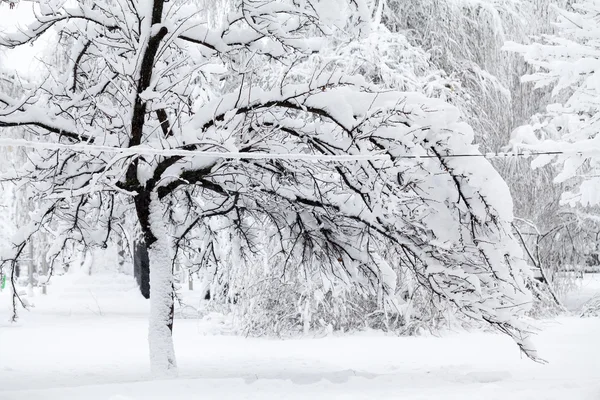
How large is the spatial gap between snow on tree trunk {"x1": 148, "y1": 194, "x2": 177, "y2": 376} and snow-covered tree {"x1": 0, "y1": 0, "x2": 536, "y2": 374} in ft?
0.04

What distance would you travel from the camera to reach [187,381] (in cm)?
578

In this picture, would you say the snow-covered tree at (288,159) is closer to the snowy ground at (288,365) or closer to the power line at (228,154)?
the power line at (228,154)

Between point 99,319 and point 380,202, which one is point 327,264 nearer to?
A: point 380,202

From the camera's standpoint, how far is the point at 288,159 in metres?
6.55

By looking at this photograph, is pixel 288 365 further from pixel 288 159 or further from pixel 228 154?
pixel 228 154

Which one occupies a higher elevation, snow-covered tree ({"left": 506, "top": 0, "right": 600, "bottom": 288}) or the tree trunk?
snow-covered tree ({"left": 506, "top": 0, "right": 600, "bottom": 288})

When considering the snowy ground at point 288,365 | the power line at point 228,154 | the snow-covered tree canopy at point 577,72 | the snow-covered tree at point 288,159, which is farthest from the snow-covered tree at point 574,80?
the snowy ground at point 288,365

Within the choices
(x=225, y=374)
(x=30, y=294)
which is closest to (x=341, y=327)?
(x=225, y=374)

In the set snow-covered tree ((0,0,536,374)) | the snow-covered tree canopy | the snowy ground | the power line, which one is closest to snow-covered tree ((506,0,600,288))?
the snow-covered tree canopy

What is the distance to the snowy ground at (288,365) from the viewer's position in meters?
5.43

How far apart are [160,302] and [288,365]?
2.64 metres

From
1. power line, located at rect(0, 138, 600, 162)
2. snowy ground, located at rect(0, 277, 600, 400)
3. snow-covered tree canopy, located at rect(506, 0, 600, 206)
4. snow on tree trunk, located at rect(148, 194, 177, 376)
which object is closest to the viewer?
power line, located at rect(0, 138, 600, 162)

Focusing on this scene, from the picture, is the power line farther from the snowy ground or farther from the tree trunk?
the tree trunk

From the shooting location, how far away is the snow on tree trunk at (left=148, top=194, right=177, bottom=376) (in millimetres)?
7008
